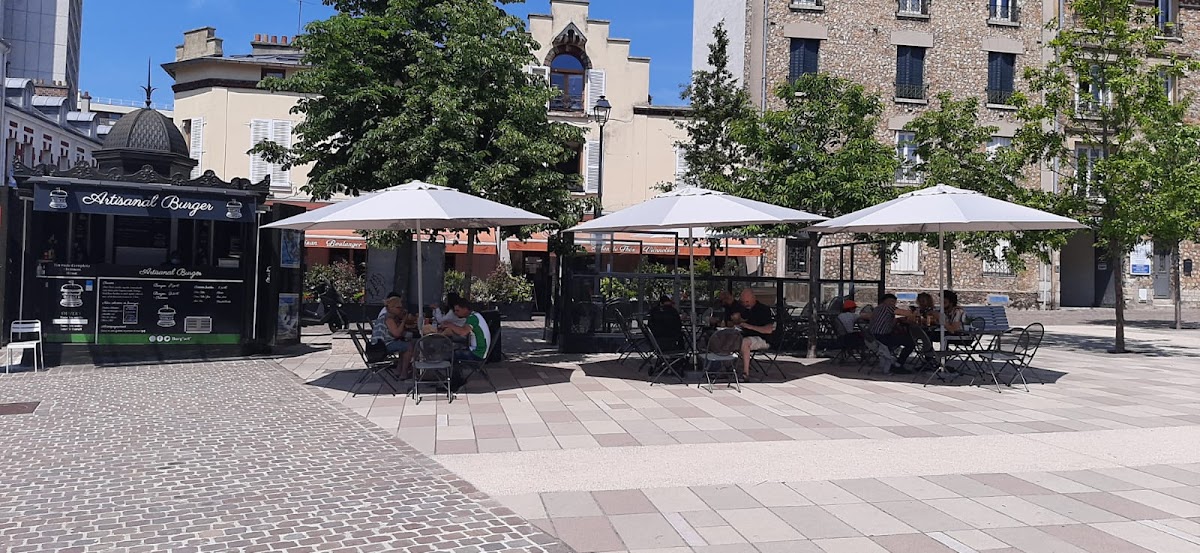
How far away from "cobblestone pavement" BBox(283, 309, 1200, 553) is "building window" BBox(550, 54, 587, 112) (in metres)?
18.8

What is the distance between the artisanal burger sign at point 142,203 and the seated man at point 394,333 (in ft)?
11.6

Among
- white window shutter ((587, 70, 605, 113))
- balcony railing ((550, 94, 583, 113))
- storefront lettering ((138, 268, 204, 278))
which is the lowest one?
storefront lettering ((138, 268, 204, 278))

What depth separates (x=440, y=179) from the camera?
11.8 meters

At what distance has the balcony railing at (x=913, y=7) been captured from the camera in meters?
30.2

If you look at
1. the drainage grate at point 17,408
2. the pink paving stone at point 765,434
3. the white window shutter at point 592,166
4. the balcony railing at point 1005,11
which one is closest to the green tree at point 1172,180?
the pink paving stone at point 765,434

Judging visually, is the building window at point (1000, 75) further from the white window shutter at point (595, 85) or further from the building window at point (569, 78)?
the building window at point (569, 78)

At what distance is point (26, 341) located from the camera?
11820 millimetres

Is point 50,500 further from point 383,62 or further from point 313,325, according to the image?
point 313,325

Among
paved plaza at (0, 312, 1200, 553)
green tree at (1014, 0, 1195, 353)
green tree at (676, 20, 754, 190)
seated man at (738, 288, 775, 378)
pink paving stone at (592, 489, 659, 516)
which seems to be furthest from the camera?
green tree at (676, 20, 754, 190)

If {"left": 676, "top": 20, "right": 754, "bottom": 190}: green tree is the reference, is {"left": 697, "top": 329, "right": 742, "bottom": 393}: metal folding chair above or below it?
below

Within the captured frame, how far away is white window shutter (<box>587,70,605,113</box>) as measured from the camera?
94.6ft

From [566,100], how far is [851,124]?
53.9ft

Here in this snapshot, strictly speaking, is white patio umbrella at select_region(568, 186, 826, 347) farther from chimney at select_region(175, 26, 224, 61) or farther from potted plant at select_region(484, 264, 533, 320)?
chimney at select_region(175, 26, 224, 61)

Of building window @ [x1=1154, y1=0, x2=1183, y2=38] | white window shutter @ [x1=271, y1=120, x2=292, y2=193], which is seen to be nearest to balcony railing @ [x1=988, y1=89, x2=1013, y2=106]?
building window @ [x1=1154, y1=0, x2=1183, y2=38]
